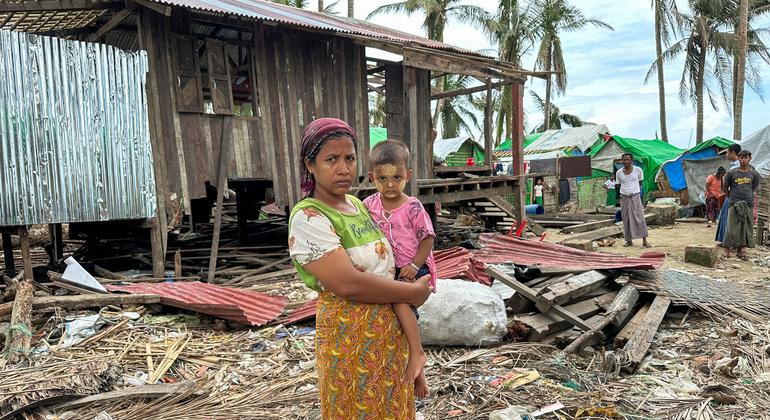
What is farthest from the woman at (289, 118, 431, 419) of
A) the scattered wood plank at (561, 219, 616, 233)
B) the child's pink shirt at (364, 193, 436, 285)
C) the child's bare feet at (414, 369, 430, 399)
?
the scattered wood plank at (561, 219, 616, 233)

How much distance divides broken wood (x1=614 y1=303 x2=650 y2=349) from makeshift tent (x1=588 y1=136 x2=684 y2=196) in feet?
57.0

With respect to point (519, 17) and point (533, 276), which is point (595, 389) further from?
point (519, 17)

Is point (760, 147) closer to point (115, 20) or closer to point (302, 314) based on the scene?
point (302, 314)

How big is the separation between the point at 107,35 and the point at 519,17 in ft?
71.4

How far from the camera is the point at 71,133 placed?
6387mm

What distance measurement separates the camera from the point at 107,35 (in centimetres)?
869

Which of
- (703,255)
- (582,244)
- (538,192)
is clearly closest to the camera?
(703,255)

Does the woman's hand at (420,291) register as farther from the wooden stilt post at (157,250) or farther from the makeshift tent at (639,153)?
the makeshift tent at (639,153)

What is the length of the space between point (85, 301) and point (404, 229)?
4230mm

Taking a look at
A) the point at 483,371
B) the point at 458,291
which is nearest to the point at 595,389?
the point at 483,371

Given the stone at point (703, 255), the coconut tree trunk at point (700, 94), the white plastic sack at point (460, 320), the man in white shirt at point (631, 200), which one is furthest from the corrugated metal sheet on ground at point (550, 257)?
the coconut tree trunk at point (700, 94)

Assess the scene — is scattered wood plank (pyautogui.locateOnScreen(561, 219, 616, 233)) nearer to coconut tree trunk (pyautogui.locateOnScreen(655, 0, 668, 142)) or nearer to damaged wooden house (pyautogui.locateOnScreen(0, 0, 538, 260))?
damaged wooden house (pyautogui.locateOnScreen(0, 0, 538, 260))

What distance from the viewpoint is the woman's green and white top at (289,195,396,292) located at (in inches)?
62.2

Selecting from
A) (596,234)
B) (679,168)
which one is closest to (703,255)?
(596,234)
